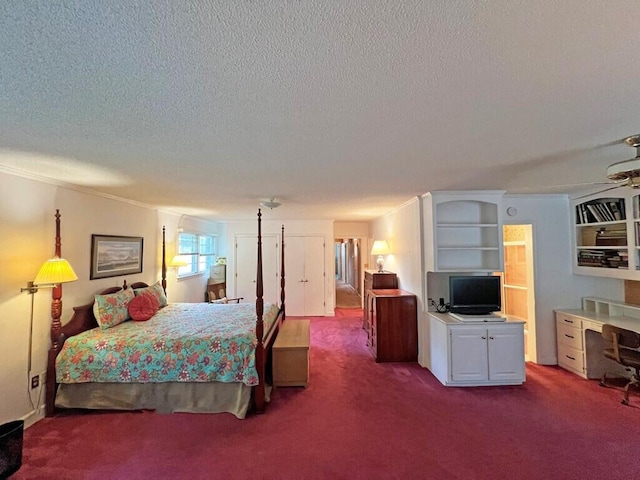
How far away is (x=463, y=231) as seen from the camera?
13.1 ft

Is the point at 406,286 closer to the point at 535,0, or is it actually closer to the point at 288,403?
the point at 288,403

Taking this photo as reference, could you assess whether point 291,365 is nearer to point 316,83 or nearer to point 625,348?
point 316,83

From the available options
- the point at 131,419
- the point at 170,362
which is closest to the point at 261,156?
the point at 170,362

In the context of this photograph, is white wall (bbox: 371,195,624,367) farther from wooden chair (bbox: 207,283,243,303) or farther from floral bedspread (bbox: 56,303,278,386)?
wooden chair (bbox: 207,283,243,303)

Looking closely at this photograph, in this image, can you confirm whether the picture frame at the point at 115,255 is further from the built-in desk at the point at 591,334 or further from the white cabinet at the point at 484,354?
the built-in desk at the point at 591,334

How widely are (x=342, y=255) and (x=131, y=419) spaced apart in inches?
468

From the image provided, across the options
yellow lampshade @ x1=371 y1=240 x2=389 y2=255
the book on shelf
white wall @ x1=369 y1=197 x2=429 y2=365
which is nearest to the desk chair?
the book on shelf

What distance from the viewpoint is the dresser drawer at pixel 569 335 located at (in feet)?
12.0

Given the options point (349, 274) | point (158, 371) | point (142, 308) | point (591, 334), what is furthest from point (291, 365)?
point (349, 274)

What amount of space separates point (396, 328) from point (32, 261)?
4.18 m

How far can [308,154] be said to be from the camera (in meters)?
2.18

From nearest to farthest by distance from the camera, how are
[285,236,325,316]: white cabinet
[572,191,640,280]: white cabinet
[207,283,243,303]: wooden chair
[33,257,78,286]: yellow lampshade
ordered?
[33,257,78,286]: yellow lampshade, [572,191,640,280]: white cabinet, [207,283,243,303]: wooden chair, [285,236,325,316]: white cabinet

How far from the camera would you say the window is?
5879mm

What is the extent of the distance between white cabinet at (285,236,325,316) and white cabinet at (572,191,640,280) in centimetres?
450
